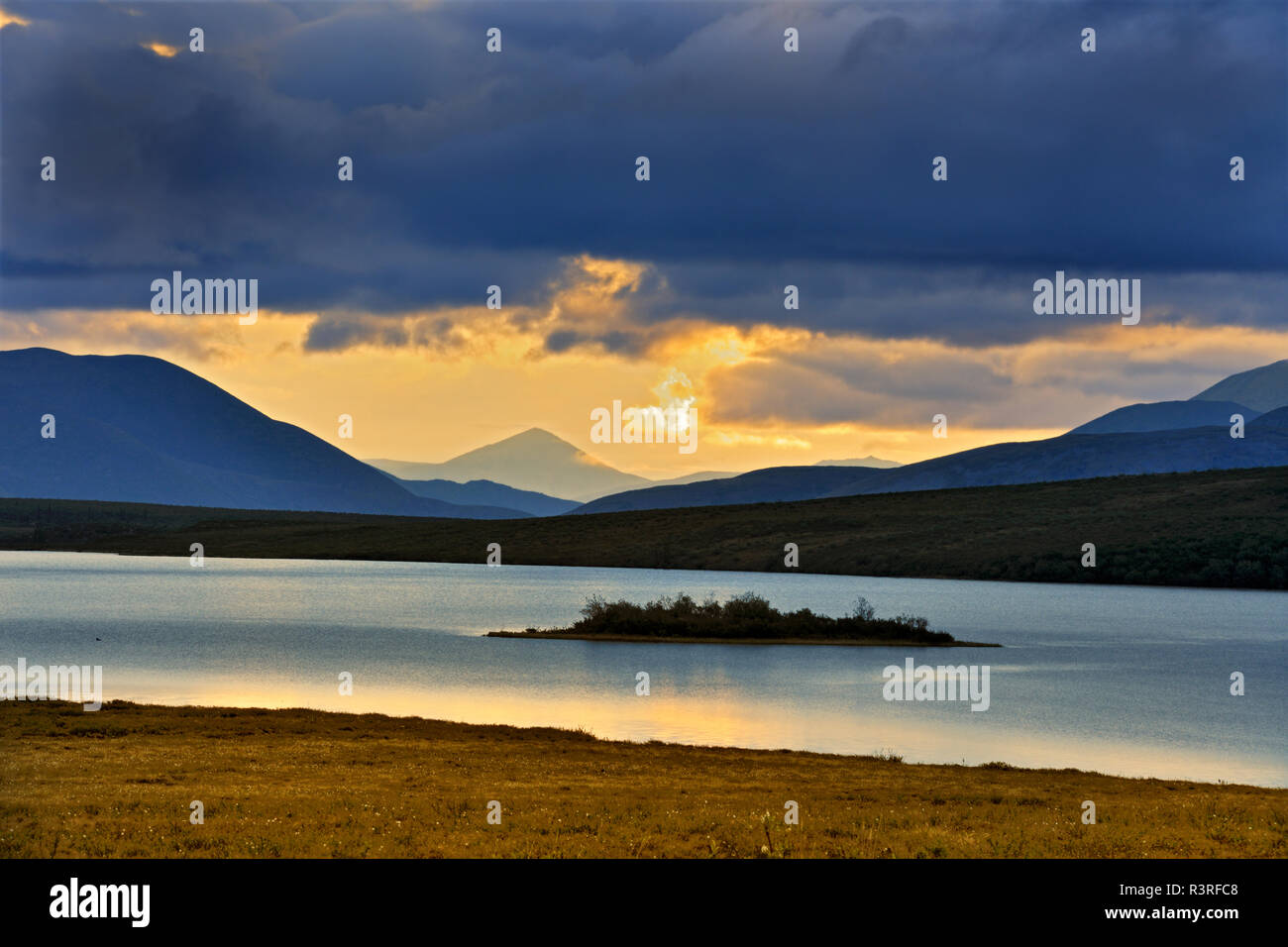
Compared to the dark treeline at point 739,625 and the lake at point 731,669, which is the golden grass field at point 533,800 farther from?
the dark treeline at point 739,625

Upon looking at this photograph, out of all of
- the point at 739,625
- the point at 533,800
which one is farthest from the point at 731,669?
the point at 533,800

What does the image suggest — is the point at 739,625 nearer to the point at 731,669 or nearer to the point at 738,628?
the point at 738,628

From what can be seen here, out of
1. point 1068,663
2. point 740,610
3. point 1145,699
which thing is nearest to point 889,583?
point 740,610

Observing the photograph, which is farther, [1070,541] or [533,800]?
[1070,541]

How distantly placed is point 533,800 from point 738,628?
2451 inches

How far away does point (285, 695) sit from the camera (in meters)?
49.9

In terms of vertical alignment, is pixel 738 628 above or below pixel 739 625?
below

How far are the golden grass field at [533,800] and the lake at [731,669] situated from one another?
8.44 m

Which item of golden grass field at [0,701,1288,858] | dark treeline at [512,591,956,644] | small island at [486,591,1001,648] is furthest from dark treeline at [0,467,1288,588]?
golden grass field at [0,701,1288,858]

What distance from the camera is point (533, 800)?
2298cm

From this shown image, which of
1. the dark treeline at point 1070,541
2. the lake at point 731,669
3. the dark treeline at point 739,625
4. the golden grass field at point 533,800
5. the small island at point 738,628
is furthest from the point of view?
the dark treeline at point 1070,541

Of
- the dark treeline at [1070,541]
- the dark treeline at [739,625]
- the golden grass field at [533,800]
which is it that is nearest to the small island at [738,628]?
the dark treeline at [739,625]

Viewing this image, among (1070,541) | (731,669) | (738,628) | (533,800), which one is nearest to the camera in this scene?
(533,800)

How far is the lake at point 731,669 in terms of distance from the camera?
140 ft
